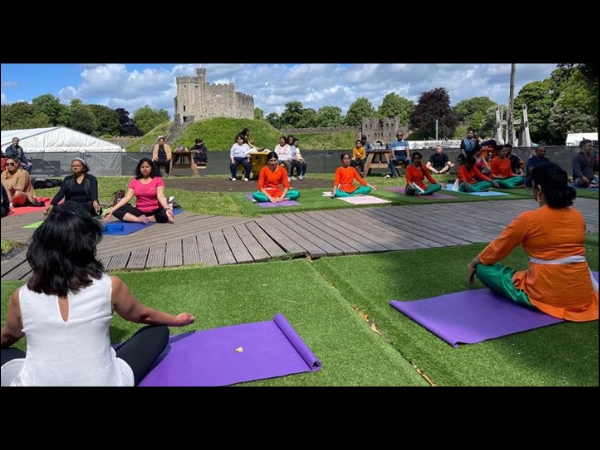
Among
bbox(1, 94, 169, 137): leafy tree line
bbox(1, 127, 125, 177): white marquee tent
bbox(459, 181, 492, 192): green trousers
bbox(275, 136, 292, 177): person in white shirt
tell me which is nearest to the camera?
bbox(1, 94, 169, 137): leafy tree line

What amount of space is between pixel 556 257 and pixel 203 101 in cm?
5590

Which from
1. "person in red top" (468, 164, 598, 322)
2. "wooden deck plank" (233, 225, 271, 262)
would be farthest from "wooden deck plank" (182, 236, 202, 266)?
"person in red top" (468, 164, 598, 322)

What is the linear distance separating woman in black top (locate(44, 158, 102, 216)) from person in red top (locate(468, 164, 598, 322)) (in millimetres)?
5629

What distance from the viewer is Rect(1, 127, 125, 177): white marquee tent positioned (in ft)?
54.7

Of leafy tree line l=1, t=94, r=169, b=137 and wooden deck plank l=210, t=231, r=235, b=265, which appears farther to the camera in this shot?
wooden deck plank l=210, t=231, r=235, b=265

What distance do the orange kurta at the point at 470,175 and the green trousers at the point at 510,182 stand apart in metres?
0.33

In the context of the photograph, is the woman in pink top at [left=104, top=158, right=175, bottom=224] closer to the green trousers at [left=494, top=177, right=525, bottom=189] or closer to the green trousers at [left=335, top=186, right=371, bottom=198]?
the green trousers at [left=335, top=186, right=371, bottom=198]

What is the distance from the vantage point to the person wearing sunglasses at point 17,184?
807cm

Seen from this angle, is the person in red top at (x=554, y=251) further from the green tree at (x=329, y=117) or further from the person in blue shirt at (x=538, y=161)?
the green tree at (x=329, y=117)

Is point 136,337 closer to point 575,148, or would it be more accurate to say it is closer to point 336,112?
point 575,148

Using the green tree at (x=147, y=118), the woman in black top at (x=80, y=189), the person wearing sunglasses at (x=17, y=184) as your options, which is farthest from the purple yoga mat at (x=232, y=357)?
the green tree at (x=147, y=118)

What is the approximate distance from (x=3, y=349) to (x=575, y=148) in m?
4.66
